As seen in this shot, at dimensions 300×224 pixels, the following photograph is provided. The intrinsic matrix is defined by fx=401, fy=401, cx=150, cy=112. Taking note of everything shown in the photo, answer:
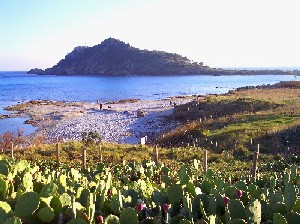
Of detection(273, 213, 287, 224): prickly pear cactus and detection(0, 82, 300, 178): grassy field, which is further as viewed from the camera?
detection(0, 82, 300, 178): grassy field

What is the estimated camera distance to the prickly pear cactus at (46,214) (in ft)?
11.0

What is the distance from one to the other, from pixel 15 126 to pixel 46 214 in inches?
1545

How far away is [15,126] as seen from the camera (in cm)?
4047

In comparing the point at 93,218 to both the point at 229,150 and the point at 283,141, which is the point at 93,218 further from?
the point at 283,141

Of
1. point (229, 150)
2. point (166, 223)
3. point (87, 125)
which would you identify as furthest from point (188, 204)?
point (87, 125)

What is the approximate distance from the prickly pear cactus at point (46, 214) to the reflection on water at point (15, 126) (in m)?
34.5

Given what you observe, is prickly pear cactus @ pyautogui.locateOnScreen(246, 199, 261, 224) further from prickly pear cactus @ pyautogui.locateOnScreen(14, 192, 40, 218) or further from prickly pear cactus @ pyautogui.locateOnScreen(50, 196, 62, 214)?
prickly pear cactus @ pyautogui.locateOnScreen(14, 192, 40, 218)

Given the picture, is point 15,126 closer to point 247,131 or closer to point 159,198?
point 247,131

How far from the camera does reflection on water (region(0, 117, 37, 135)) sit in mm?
37841

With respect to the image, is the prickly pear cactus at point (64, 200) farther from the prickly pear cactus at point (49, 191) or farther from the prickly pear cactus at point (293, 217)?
the prickly pear cactus at point (293, 217)

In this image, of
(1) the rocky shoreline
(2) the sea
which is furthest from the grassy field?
(2) the sea

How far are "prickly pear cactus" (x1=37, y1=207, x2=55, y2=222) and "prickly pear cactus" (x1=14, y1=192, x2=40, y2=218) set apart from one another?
0.06m

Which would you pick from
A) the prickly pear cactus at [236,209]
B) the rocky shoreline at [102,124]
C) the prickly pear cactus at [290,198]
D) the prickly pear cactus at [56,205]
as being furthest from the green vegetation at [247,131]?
the prickly pear cactus at [56,205]

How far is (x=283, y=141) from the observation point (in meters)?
17.9
